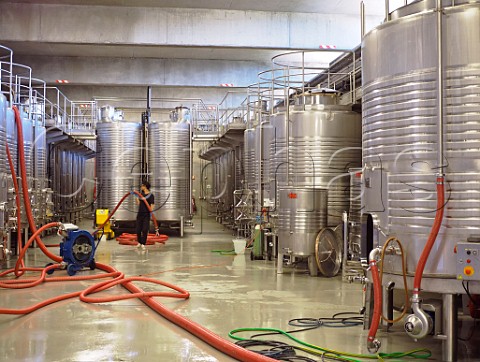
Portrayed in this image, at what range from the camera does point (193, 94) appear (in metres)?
22.7

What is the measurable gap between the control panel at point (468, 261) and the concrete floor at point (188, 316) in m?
0.79

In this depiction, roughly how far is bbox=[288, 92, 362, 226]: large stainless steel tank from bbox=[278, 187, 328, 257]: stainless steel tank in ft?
1.16

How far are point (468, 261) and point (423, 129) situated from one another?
3.52 feet

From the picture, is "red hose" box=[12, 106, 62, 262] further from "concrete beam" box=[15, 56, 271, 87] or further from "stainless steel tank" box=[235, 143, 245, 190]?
"concrete beam" box=[15, 56, 271, 87]

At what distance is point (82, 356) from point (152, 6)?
10432 mm

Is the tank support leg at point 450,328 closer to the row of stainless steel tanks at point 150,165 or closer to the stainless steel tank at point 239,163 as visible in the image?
the row of stainless steel tanks at point 150,165

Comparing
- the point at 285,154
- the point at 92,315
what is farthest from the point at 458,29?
the point at 285,154

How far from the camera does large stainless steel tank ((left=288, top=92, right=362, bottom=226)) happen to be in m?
9.58

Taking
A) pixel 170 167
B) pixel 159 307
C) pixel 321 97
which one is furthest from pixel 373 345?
pixel 170 167

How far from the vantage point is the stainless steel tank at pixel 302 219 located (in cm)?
914

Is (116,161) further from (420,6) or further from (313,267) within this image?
(420,6)

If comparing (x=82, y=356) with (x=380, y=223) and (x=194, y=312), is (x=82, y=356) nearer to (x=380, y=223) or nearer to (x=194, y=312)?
(x=194, y=312)

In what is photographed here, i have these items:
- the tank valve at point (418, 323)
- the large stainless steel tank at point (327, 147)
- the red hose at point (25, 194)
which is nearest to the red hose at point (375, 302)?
the tank valve at point (418, 323)

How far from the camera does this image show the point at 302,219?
9180 mm
